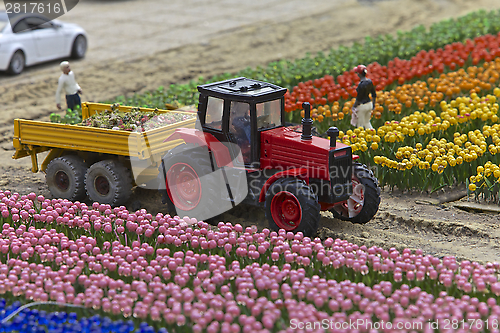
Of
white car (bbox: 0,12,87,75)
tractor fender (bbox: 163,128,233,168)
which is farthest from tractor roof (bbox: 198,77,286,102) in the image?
white car (bbox: 0,12,87,75)

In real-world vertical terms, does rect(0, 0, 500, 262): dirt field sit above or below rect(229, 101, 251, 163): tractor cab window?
below

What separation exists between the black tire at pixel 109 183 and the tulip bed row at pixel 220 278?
37.1 inches

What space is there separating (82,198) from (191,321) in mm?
4210

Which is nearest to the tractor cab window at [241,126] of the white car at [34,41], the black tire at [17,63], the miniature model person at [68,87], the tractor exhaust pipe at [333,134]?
the tractor exhaust pipe at [333,134]

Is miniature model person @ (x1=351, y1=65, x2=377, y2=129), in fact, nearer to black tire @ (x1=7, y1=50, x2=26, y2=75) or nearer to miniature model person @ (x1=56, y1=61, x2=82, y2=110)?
miniature model person @ (x1=56, y1=61, x2=82, y2=110)

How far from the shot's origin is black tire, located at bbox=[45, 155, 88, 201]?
9.17 m

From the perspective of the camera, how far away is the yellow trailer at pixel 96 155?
867 centimetres

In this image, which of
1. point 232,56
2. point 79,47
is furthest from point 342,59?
point 79,47

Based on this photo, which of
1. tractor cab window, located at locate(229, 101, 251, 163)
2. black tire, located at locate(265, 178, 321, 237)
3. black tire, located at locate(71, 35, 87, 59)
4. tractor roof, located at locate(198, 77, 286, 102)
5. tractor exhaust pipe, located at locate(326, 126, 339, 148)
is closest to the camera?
black tire, located at locate(265, 178, 321, 237)

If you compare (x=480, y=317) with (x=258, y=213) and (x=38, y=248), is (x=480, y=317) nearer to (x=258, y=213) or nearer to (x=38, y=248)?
(x=258, y=213)

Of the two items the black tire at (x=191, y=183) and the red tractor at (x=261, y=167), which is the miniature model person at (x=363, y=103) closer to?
the red tractor at (x=261, y=167)

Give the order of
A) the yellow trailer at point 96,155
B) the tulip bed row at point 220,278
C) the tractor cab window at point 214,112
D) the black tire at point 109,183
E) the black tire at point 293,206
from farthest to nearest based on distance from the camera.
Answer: the black tire at point 109,183 < the yellow trailer at point 96,155 < the tractor cab window at point 214,112 < the black tire at point 293,206 < the tulip bed row at point 220,278

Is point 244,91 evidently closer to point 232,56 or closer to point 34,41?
point 34,41

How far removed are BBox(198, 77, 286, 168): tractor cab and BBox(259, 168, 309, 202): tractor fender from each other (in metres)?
0.33
